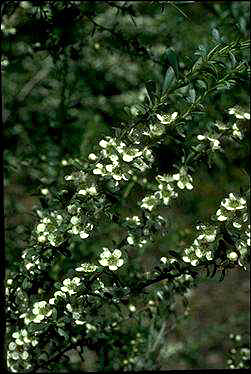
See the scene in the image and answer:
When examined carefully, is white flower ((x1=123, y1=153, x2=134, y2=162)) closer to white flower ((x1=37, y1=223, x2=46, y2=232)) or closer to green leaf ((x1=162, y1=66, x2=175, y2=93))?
green leaf ((x1=162, y1=66, x2=175, y2=93))

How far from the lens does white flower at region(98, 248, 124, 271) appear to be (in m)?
1.57

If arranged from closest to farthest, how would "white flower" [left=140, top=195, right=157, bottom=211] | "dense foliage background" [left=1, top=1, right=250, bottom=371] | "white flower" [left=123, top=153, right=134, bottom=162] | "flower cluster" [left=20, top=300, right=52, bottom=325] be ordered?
"white flower" [left=123, top=153, right=134, bottom=162]
"flower cluster" [left=20, top=300, right=52, bottom=325]
"white flower" [left=140, top=195, right=157, bottom=211]
"dense foliage background" [left=1, top=1, right=250, bottom=371]

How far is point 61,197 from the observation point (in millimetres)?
1657

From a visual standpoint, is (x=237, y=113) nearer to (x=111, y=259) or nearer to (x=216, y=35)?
(x=216, y=35)

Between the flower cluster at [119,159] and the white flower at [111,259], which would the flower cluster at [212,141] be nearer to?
the flower cluster at [119,159]

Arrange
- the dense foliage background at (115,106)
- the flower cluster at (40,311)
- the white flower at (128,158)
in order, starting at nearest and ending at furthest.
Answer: the white flower at (128,158)
the flower cluster at (40,311)
the dense foliage background at (115,106)

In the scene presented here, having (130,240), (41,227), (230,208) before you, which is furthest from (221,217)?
(41,227)

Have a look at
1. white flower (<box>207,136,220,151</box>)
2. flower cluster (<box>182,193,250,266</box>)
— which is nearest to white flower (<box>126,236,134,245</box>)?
flower cluster (<box>182,193,250,266</box>)

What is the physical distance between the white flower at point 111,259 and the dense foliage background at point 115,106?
4.2 inches

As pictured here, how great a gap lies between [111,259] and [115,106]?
2.51 meters

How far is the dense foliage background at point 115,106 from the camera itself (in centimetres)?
217

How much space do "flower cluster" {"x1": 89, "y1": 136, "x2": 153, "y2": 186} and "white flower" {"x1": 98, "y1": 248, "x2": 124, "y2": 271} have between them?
6.3 inches

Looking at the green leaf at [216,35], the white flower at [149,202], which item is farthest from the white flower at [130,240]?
the green leaf at [216,35]

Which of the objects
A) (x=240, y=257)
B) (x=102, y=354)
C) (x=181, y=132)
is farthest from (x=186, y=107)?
(x=102, y=354)
